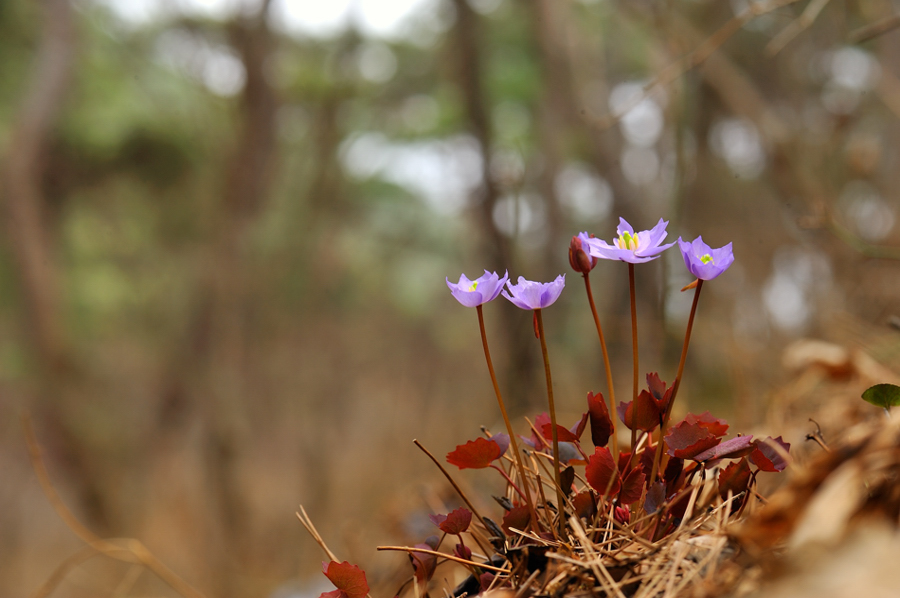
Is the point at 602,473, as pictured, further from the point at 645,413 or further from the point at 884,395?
the point at 884,395

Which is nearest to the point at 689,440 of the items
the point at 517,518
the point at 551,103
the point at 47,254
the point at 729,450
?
the point at 729,450

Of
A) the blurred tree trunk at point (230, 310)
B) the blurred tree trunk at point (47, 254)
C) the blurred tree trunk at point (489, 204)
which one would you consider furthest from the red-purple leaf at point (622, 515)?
the blurred tree trunk at point (47, 254)

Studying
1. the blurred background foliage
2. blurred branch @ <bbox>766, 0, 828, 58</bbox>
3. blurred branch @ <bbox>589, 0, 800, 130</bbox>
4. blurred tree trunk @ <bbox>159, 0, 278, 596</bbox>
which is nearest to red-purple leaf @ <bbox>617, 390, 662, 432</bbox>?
blurred branch @ <bbox>589, 0, 800, 130</bbox>

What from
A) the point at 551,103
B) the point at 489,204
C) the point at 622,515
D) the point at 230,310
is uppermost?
the point at 551,103

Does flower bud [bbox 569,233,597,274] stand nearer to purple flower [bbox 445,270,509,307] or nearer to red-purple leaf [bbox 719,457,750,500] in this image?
purple flower [bbox 445,270,509,307]

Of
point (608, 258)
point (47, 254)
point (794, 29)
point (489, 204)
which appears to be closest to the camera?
point (608, 258)

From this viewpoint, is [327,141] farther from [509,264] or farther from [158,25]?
[509,264]

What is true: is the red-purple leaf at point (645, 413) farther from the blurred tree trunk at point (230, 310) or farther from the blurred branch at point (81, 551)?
the blurred tree trunk at point (230, 310)
